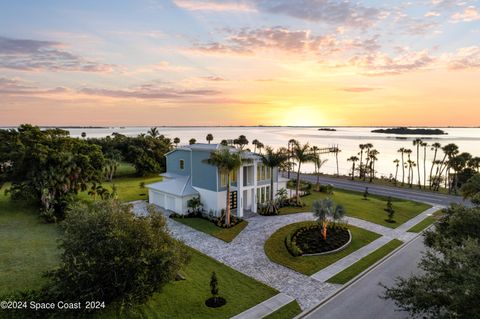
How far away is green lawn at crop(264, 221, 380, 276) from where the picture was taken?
2041 centimetres

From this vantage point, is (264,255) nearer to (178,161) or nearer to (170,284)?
(170,284)

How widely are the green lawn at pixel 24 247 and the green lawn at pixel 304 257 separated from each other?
631 inches

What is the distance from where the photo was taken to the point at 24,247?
22734mm

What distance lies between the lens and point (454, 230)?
15.1m

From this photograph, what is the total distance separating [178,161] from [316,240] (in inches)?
838

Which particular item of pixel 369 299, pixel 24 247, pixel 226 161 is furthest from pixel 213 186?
pixel 369 299

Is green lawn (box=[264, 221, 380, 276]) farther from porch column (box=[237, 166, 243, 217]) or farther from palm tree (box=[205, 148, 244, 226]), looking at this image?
palm tree (box=[205, 148, 244, 226])

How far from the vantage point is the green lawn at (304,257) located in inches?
803

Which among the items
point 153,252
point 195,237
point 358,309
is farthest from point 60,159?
point 358,309

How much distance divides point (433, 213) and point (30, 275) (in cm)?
4172

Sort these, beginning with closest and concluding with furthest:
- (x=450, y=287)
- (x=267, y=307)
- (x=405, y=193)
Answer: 1. (x=450, y=287)
2. (x=267, y=307)
3. (x=405, y=193)

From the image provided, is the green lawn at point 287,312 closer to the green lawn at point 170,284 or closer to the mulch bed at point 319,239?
the green lawn at point 170,284

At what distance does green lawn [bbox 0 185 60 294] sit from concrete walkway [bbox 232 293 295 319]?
500 inches

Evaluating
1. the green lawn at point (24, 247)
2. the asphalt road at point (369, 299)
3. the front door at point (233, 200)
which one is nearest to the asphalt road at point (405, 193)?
the asphalt road at point (369, 299)
